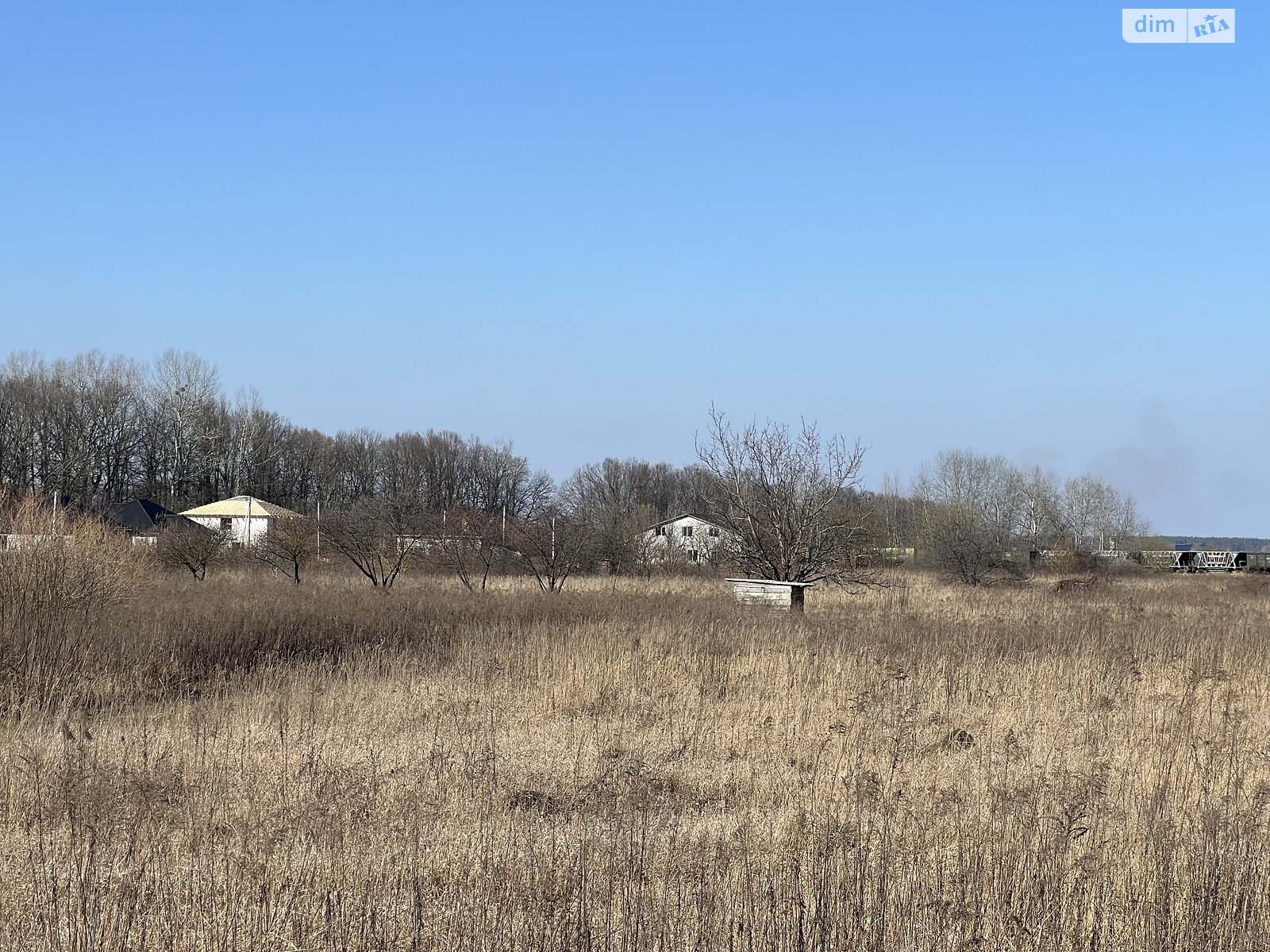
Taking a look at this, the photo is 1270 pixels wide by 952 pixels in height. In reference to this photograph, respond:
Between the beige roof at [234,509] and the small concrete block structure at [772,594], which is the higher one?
the beige roof at [234,509]

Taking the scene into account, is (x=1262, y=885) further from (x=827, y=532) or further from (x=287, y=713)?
(x=827, y=532)

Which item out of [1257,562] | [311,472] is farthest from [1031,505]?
[311,472]

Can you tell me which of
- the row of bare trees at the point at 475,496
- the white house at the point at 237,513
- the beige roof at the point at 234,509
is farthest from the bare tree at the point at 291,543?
the beige roof at the point at 234,509

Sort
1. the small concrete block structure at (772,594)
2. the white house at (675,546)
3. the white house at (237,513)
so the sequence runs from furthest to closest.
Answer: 1. the white house at (237,513)
2. the white house at (675,546)
3. the small concrete block structure at (772,594)

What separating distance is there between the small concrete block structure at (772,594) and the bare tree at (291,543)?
17.9m

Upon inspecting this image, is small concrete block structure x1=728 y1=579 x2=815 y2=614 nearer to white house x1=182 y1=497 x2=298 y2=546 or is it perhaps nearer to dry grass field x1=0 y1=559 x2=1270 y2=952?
dry grass field x1=0 y1=559 x2=1270 y2=952

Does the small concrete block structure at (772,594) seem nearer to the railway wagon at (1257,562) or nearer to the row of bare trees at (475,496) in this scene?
the row of bare trees at (475,496)

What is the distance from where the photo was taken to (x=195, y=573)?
3331cm

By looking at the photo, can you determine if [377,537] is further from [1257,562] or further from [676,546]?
[1257,562]

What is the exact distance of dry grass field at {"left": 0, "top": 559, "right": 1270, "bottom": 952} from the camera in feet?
13.9

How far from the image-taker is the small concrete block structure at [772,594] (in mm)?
18281

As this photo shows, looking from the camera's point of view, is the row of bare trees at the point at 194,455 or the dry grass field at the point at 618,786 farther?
the row of bare trees at the point at 194,455

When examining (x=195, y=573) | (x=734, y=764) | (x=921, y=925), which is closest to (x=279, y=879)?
(x=921, y=925)

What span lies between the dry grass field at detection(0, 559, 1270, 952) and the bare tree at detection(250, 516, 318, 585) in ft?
66.1
